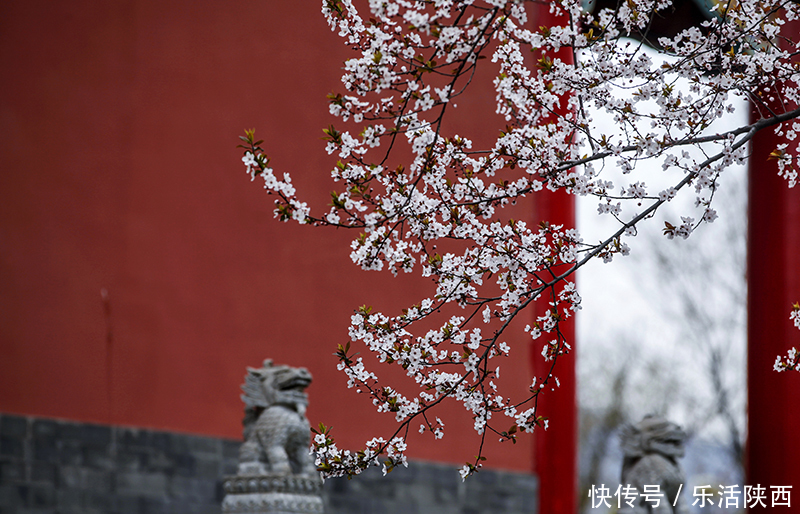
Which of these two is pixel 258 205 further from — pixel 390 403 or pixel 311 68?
pixel 390 403

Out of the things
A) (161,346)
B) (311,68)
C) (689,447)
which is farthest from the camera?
(689,447)

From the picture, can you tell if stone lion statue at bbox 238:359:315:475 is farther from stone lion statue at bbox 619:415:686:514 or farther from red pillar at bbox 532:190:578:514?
red pillar at bbox 532:190:578:514

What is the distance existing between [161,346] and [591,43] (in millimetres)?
4747

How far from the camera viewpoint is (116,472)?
7.05m

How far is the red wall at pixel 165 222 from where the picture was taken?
705 cm

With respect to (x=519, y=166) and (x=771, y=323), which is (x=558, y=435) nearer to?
(x=771, y=323)

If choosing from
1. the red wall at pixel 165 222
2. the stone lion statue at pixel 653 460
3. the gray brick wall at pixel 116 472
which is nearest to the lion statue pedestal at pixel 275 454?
the gray brick wall at pixel 116 472

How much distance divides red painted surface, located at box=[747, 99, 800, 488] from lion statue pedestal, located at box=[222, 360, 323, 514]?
173 inches

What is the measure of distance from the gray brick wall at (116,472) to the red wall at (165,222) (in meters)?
0.12

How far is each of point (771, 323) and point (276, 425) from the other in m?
4.86

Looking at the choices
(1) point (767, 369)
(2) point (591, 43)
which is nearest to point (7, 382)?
(2) point (591, 43)

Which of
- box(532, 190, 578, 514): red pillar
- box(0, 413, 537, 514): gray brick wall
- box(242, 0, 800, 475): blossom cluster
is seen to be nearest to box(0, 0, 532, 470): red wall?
box(0, 413, 537, 514): gray brick wall

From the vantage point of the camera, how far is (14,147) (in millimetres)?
7105

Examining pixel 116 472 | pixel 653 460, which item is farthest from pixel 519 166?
pixel 116 472
